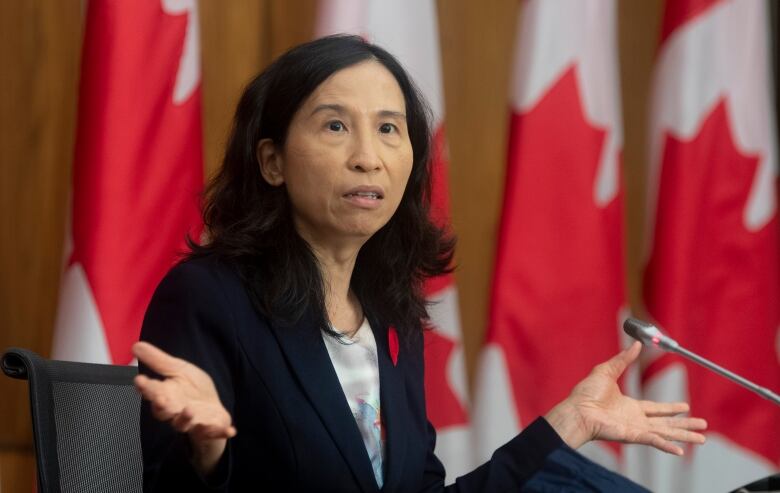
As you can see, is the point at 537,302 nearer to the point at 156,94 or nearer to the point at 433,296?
the point at 433,296

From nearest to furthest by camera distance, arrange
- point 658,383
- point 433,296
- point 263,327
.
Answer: point 263,327 < point 433,296 < point 658,383

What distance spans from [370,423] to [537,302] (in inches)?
46.0

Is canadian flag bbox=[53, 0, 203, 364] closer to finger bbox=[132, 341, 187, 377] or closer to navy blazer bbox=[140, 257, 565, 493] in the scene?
navy blazer bbox=[140, 257, 565, 493]

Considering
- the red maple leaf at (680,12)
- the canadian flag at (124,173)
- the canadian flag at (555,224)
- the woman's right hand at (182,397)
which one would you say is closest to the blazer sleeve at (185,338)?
the woman's right hand at (182,397)

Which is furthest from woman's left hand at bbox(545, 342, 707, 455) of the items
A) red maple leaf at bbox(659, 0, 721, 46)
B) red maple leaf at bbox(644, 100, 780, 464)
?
red maple leaf at bbox(659, 0, 721, 46)

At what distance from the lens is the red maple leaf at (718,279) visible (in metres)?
2.77

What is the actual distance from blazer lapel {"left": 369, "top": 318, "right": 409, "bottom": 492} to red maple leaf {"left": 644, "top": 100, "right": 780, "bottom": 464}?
121 centimetres

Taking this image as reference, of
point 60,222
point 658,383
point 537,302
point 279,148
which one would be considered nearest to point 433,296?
point 537,302

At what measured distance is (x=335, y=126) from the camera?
1.63m

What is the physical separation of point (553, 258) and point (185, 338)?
1.43 meters

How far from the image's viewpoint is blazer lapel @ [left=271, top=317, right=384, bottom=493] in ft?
5.08

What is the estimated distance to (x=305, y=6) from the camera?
2658mm

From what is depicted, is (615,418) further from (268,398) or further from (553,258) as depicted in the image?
(553,258)

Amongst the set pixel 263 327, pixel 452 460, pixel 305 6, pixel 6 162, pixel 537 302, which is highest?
pixel 305 6
